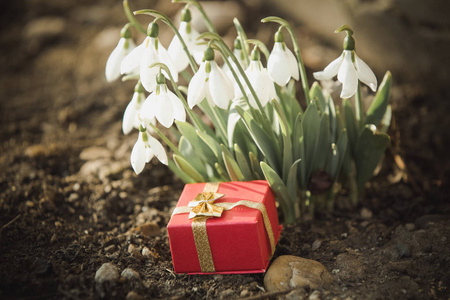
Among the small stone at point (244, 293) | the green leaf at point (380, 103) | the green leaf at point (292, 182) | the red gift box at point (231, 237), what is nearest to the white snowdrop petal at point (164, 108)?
the red gift box at point (231, 237)

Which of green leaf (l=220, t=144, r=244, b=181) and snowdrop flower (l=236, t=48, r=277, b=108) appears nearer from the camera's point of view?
snowdrop flower (l=236, t=48, r=277, b=108)

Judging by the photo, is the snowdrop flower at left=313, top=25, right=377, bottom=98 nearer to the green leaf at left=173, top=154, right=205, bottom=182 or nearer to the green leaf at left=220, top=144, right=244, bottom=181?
the green leaf at left=220, top=144, right=244, bottom=181

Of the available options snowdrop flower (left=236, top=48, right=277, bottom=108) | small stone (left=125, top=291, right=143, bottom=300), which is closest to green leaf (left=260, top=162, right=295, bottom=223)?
snowdrop flower (left=236, top=48, right=277, bottom=108)

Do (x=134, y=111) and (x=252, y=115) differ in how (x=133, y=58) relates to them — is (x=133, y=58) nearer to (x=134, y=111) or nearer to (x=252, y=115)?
(x=134, y=111)

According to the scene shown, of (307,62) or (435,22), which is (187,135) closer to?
(307,62)

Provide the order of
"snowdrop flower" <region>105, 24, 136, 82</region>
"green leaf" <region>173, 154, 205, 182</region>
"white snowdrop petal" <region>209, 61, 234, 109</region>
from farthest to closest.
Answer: "green leaf" <region>173, 154, 205, 182</region> → "snowdrop flower" <region>105, 24, 136, 82</region> → "white snowdrop petal" <region>209, 61, 234, 109</region>

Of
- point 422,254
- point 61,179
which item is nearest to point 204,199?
point 422,254
